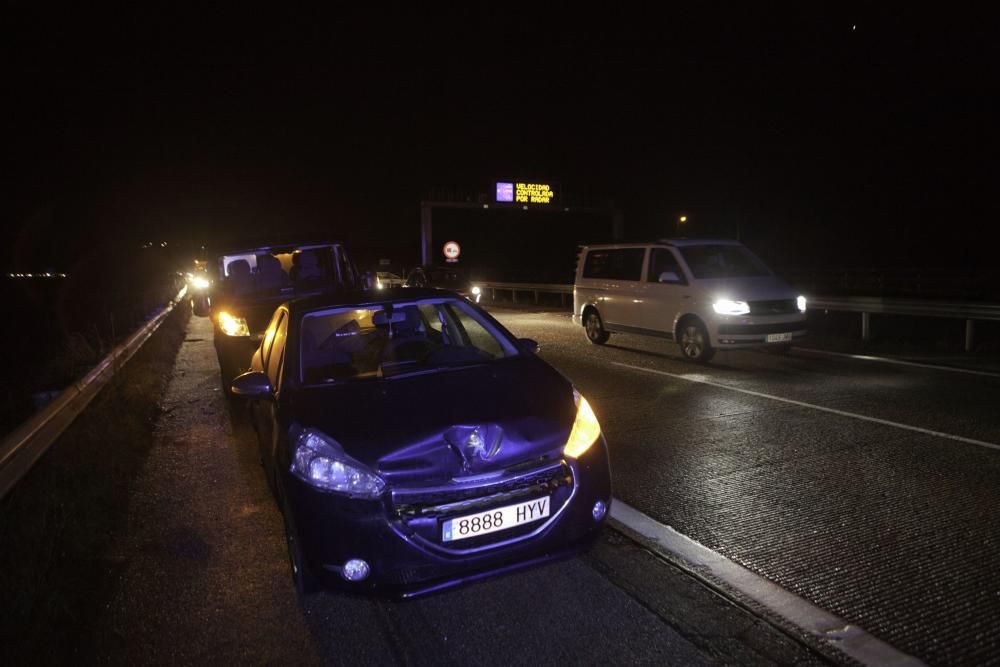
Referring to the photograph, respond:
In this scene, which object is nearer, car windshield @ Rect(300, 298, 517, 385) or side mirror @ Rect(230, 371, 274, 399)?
side mirror @ Rect(230, 371, 274, 399)

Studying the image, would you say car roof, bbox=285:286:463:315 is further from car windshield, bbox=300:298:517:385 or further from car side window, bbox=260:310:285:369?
car side window, bbox=260:310:285:369

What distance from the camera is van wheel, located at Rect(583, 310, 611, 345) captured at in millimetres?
13555

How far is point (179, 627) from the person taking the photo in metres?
3.46

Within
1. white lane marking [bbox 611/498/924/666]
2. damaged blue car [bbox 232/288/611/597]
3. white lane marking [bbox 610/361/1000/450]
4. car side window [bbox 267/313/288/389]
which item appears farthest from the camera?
white lane marking [bbox 610/361/1000/450]

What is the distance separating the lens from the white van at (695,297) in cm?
1060

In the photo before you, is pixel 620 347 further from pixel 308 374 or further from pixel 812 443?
pixel 308 374

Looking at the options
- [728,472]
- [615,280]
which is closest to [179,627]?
[728,472]

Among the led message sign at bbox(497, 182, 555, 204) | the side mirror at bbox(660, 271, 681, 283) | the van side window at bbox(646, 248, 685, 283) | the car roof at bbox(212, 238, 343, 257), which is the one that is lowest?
the side mirror at bbox(660, 271, 681, 283)

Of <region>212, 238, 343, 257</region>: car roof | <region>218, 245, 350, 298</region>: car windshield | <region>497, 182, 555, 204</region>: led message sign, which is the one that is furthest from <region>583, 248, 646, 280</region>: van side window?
<region>497, 182, 555, 204</region>: led message sign

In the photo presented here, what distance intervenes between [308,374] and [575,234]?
322 ft

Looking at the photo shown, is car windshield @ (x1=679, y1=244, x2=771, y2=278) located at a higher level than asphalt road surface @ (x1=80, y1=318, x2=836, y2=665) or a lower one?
higher

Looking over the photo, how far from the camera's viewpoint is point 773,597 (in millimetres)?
3461

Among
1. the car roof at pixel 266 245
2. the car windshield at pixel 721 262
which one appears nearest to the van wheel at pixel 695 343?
the car windshield at pixel 721 262

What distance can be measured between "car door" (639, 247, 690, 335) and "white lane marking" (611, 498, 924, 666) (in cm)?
725
